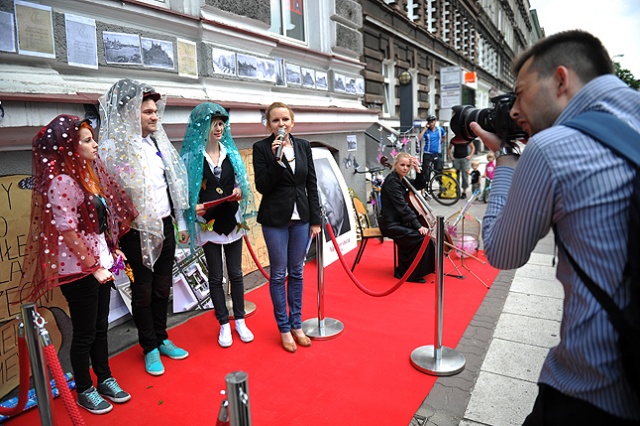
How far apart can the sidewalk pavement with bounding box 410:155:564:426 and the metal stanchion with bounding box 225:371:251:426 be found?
149cm

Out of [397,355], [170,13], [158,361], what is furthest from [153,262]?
[170,13]

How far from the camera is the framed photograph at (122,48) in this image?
154 inches

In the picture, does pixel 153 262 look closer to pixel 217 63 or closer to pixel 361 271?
pixel 217 63

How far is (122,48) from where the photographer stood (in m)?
4.01

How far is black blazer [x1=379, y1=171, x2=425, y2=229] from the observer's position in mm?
5305

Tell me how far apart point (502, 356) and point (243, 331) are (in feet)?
6.62

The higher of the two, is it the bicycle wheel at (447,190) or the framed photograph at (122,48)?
the framed photograph at (122,48)

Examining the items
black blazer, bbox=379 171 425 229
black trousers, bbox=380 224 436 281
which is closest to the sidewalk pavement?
black trousers, bbox=380 224 436 281

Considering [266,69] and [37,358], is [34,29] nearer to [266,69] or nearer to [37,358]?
[37,358]

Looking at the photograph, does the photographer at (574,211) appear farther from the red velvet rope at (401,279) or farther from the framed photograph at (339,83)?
the framed photograph at (339,83)

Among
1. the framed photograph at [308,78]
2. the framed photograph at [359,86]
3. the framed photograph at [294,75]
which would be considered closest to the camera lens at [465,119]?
the framed photograph at [294,75]

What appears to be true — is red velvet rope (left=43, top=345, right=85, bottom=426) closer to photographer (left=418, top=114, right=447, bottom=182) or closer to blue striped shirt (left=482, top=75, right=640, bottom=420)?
blue striped shirt (left=482, top=75, right=640, bottom=420)

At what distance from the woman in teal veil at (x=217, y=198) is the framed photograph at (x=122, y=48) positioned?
107cm

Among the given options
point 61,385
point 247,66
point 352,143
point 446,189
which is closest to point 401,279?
point 61,385
